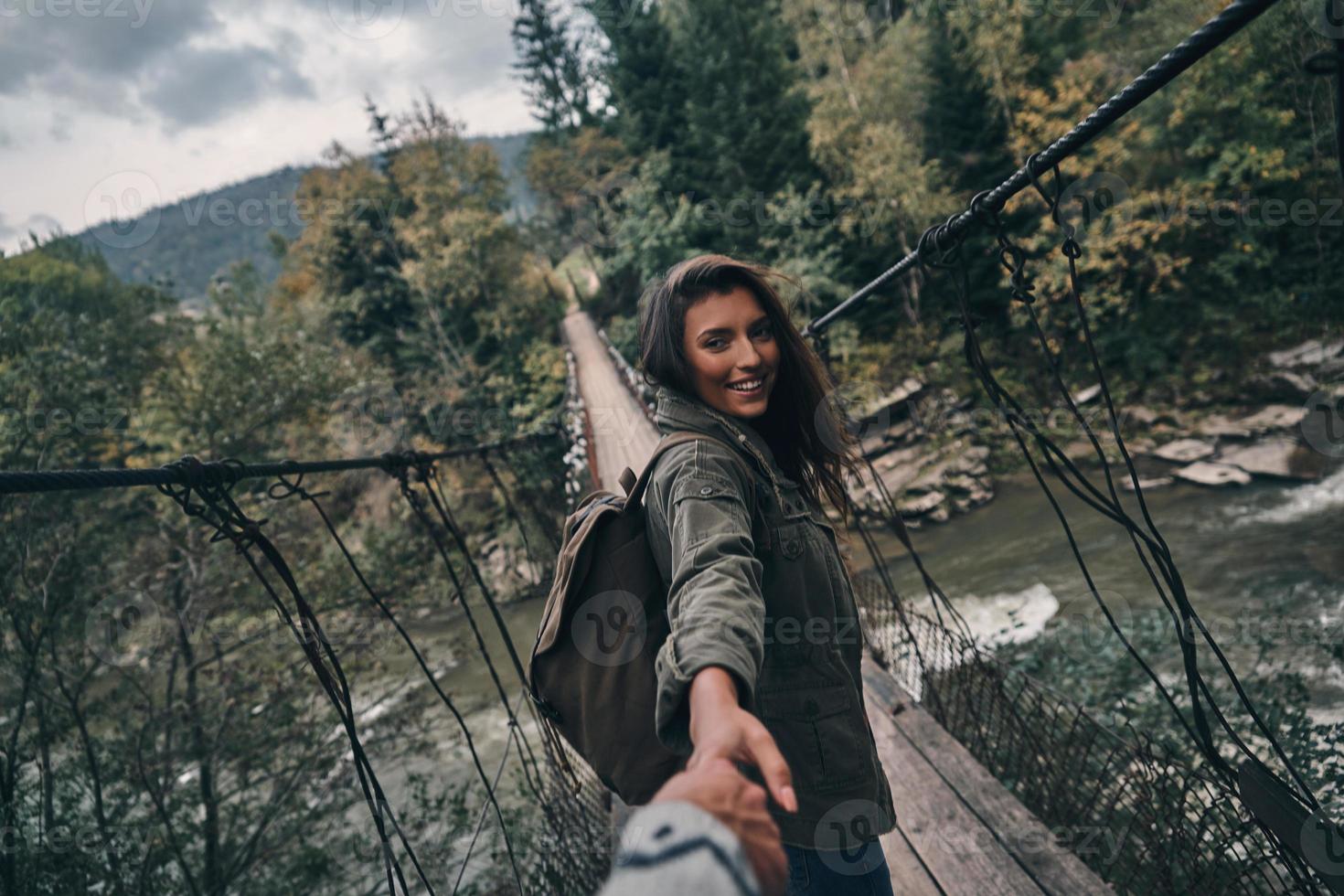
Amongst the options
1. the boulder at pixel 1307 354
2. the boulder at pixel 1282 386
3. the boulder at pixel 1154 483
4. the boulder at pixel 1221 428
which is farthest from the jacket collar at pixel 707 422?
the boulder at pixel 1307 354

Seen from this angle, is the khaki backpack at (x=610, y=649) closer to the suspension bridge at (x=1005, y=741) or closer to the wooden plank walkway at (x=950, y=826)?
the suspension bridge at (x=1005, y=741)

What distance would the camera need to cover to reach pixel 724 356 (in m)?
1.10

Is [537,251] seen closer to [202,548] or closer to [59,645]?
[202,548]

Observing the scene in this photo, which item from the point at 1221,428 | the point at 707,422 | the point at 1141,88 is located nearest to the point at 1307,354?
the point at 1221,428

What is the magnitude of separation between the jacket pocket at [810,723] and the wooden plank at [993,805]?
1073mm

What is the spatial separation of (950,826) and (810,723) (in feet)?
4.13

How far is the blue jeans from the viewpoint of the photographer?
1.07 meters

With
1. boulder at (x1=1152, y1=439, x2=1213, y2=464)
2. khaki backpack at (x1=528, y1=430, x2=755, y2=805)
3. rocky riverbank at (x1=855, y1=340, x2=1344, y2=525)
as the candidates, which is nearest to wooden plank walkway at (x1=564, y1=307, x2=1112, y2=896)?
khaki backpack at (x1=528, y1=430, x2=755, y2=805)

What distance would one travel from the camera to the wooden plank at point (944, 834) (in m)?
1.72

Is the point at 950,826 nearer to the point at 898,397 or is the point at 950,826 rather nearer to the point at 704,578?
the point at 704,578

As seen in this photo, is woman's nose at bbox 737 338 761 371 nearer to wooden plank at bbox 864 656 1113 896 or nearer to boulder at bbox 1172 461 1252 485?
wooden plank at bbox 864 656 1113 896

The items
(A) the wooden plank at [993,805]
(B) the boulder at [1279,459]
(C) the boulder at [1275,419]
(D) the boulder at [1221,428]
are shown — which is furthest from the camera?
(D) the boulder at [1221,428]

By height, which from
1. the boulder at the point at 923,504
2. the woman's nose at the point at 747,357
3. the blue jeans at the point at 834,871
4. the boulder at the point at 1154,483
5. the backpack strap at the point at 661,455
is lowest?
the boulder at the point at 1154,483

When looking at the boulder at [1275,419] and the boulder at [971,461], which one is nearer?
the boulder at [1275,419]
